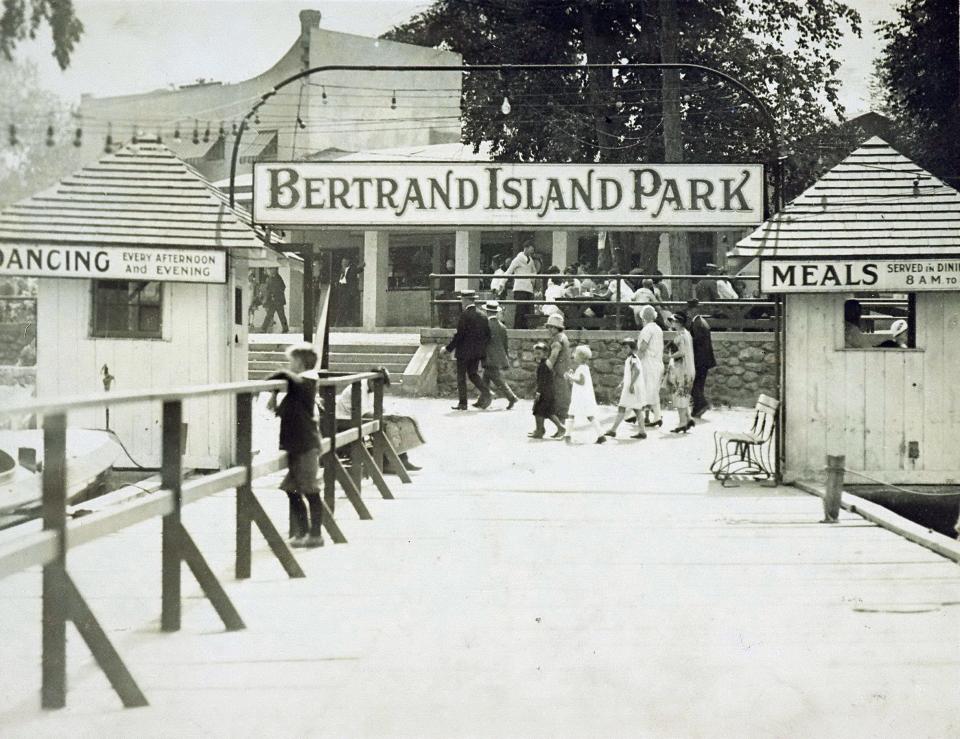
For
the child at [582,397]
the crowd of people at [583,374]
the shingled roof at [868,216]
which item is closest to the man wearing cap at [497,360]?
the crowd of people at [583,374]

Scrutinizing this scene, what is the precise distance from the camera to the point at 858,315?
10367mm

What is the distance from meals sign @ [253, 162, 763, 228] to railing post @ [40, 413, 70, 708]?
681 centimetres

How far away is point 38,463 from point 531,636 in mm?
5015

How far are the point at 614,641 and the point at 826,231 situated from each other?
21.6 ft

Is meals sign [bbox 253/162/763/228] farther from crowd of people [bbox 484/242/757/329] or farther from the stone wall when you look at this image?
crowd of people [bbox 484/242/757/329]

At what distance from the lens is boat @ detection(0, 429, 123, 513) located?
21.5 feet

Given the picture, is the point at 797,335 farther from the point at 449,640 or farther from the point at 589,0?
the point at 449,640

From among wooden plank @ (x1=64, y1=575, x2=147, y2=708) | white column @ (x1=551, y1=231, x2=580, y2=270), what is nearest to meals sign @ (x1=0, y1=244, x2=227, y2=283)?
wooden plank @ (x1=64, y1=575, x2=147, y2=708)

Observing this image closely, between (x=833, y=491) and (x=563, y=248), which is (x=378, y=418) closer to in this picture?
(x=833, y=491)

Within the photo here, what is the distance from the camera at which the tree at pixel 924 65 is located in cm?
569

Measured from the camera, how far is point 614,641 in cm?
440

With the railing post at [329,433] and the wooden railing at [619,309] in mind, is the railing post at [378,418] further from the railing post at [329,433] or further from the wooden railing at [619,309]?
the wooden railing at [619,309]

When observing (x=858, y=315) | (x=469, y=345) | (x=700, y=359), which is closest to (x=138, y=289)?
(x=469, y=345)

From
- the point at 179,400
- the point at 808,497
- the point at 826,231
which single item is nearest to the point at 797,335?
the point at 826,231
